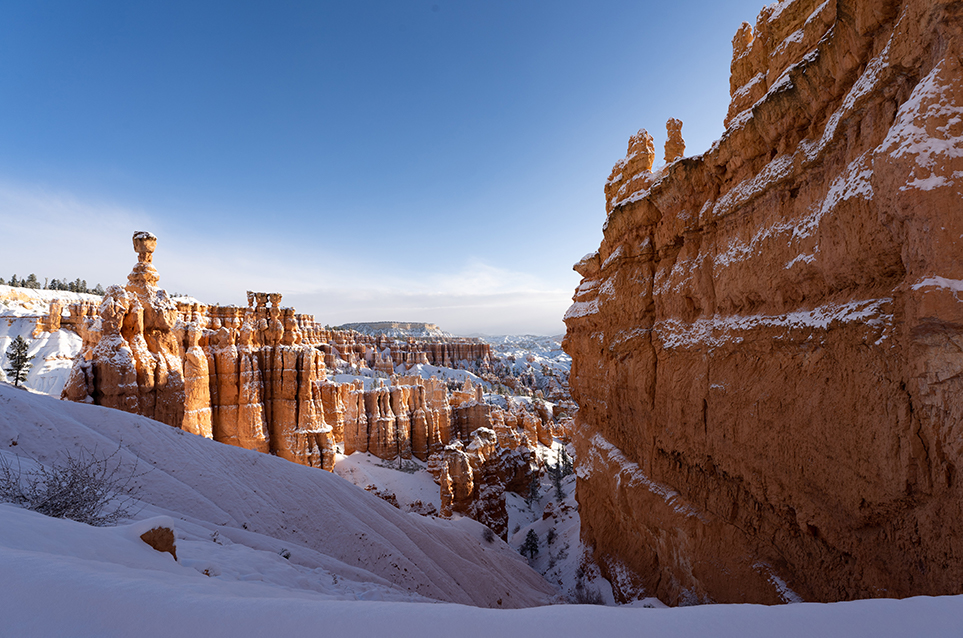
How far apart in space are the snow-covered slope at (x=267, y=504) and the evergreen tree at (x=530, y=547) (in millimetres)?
6204

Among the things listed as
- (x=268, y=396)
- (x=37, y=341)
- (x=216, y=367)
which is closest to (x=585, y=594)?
(x=268, y=396)

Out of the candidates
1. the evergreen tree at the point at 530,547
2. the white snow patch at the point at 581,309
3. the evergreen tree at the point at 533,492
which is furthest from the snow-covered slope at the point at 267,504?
the evergreen tree at the point at 533,492

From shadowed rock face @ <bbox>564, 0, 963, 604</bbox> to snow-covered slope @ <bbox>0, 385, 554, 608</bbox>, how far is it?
6.11 metres

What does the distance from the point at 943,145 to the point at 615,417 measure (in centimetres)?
1048

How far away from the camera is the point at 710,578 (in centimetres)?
811

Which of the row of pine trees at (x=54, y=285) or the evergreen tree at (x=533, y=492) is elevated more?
the row of pine trees at (x=54, y=285)

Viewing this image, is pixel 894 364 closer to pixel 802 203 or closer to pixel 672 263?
pixel 802 203

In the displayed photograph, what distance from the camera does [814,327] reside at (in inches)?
230

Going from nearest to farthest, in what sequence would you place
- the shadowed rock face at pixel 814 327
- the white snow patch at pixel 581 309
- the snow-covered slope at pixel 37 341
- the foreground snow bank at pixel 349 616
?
1. the foreground snow bank at pixel 349 616
2. the shadowed rock face at pixel 814 327
3. the white snow patch at pixel 581 309
4. the snow-covered slope at pixel 37 341

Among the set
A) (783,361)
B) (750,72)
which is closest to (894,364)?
(783,361)

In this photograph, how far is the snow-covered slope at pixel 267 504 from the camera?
859cm

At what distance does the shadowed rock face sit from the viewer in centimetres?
416

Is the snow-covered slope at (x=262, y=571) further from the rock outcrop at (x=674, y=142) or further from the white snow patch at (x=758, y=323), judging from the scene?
the rock outcrop at (x=674, y=142)

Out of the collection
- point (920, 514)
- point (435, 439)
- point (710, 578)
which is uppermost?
point (920, 514)
